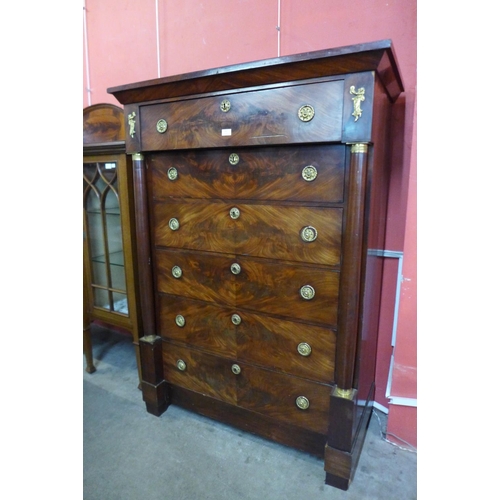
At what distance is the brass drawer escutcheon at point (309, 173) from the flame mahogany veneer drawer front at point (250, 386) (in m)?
0.77

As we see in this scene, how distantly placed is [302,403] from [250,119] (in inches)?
43.2

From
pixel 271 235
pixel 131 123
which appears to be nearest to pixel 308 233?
pixel 271 235

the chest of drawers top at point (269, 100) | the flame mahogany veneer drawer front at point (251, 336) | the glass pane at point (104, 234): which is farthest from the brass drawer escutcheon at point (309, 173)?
the glass pane at point (104, 234)

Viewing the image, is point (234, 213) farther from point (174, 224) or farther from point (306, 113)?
point (306, 113)

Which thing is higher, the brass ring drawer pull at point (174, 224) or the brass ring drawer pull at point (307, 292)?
the brass ring drawer pull at point (174, 224)

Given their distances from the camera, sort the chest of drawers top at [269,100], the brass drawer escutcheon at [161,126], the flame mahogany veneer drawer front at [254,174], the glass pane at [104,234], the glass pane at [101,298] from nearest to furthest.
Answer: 1. the chest of drawers top at [269,100]
2. the flame mahogany veneer drawer front at [254,174]
3. the brass drawer escutcheon at [161,126]
4. the glass pane at [104,234]
5. the glass pane at [101,298]

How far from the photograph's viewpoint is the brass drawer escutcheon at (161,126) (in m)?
1.38

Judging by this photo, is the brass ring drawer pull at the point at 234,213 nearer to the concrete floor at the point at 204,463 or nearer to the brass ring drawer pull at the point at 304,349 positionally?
the brass ring drawer pull at the point at 304,349

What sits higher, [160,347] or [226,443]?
[160,347]
